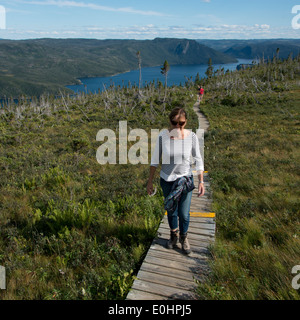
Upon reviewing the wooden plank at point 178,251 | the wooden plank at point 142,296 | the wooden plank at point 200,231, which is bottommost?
the wooden plank at point 142,296

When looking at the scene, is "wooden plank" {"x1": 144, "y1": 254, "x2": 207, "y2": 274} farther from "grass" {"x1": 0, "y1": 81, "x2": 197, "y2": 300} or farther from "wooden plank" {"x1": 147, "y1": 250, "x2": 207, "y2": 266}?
"grass" {"x1": 0, "y1": 81, "x2": 197, "y2": 300}

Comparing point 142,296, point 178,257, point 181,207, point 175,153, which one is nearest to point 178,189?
point 181,207

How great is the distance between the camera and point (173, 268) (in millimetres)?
3740

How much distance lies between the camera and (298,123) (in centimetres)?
1881

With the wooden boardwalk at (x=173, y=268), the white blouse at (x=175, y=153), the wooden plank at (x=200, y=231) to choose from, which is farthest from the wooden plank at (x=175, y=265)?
the white blouse at (x=175, y=153)

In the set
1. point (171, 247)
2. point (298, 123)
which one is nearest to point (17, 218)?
point (171, 247)

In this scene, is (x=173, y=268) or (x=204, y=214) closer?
(x=173, y=268)

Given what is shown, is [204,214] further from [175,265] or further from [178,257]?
[175,265]

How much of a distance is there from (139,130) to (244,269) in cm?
1936

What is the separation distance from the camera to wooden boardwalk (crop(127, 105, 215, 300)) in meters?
3.26

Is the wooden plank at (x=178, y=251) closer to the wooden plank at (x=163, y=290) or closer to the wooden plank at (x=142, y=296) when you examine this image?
the wooden plank at (x=163, y=290)

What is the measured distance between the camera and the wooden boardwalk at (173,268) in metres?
3.26

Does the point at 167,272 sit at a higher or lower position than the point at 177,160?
lower
